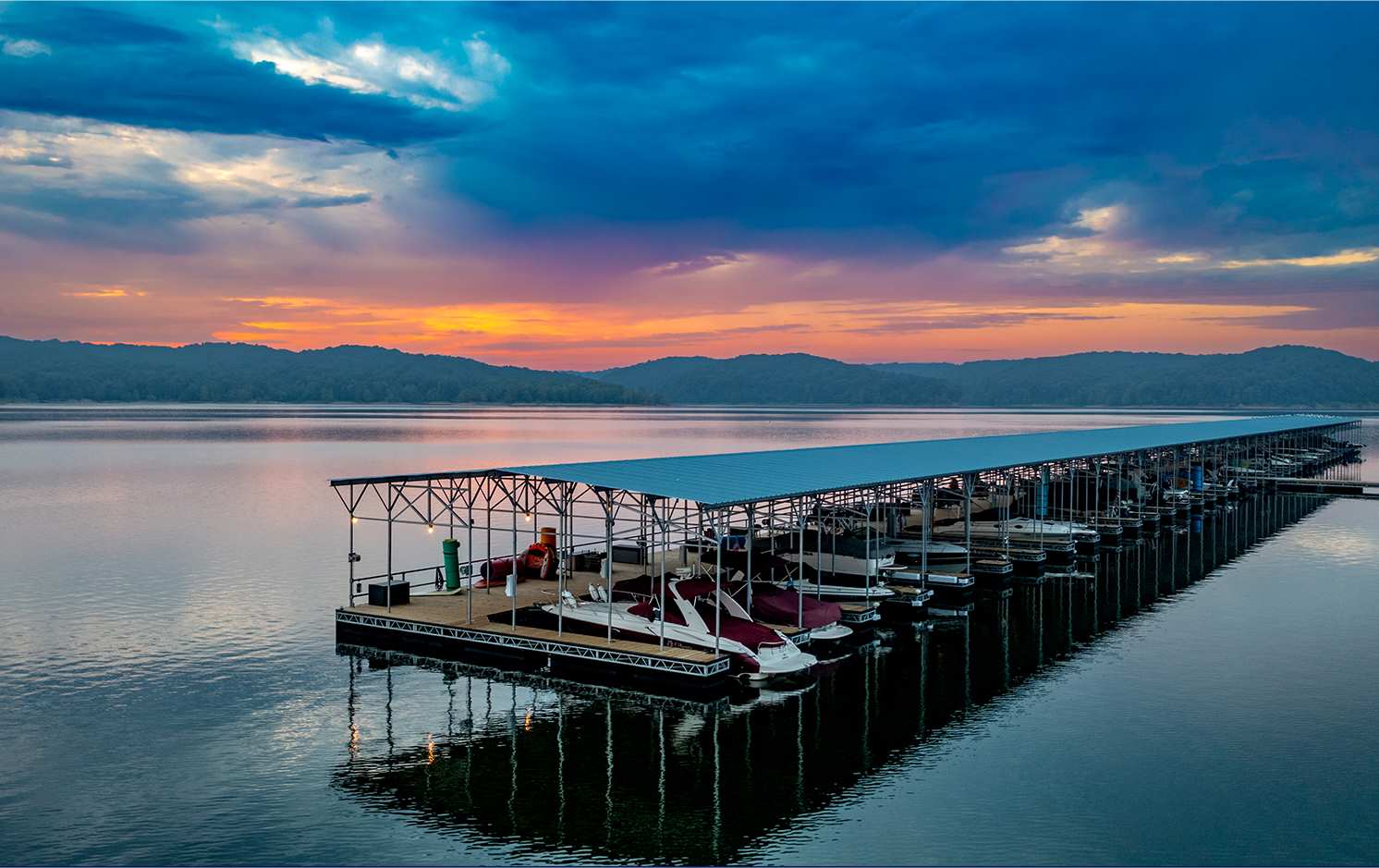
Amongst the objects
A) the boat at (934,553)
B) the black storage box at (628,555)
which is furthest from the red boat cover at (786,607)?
the boat at (934,553)

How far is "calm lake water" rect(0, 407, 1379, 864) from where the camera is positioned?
24922 mm

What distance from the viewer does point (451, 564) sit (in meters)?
46.9

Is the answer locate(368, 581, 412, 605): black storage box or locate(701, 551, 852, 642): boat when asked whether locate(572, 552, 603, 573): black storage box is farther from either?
locate(368, 581, 412, 605): black storage box

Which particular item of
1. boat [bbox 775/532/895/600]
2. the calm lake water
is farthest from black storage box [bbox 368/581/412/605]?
boat [bbox 775/532/895/600]

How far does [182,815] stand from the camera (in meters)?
26.1

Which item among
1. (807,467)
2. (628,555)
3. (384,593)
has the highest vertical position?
(807,467)

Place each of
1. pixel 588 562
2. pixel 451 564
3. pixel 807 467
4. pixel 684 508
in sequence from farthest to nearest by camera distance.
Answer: pixel 588 562 → pixel 807 467 → pixel 451 564 → pixel 684 508

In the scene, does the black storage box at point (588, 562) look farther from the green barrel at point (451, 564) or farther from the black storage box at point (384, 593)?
the black storage box at point (384, 593)

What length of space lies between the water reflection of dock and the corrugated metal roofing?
7321mm

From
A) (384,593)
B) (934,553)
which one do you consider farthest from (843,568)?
(384,593)

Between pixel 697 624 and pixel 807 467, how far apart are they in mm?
16106

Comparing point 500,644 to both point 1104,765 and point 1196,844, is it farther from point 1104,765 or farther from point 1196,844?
point 1196,844

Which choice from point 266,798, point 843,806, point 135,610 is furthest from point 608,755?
point 135,610

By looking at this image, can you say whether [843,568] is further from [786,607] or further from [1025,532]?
[1025,532]
